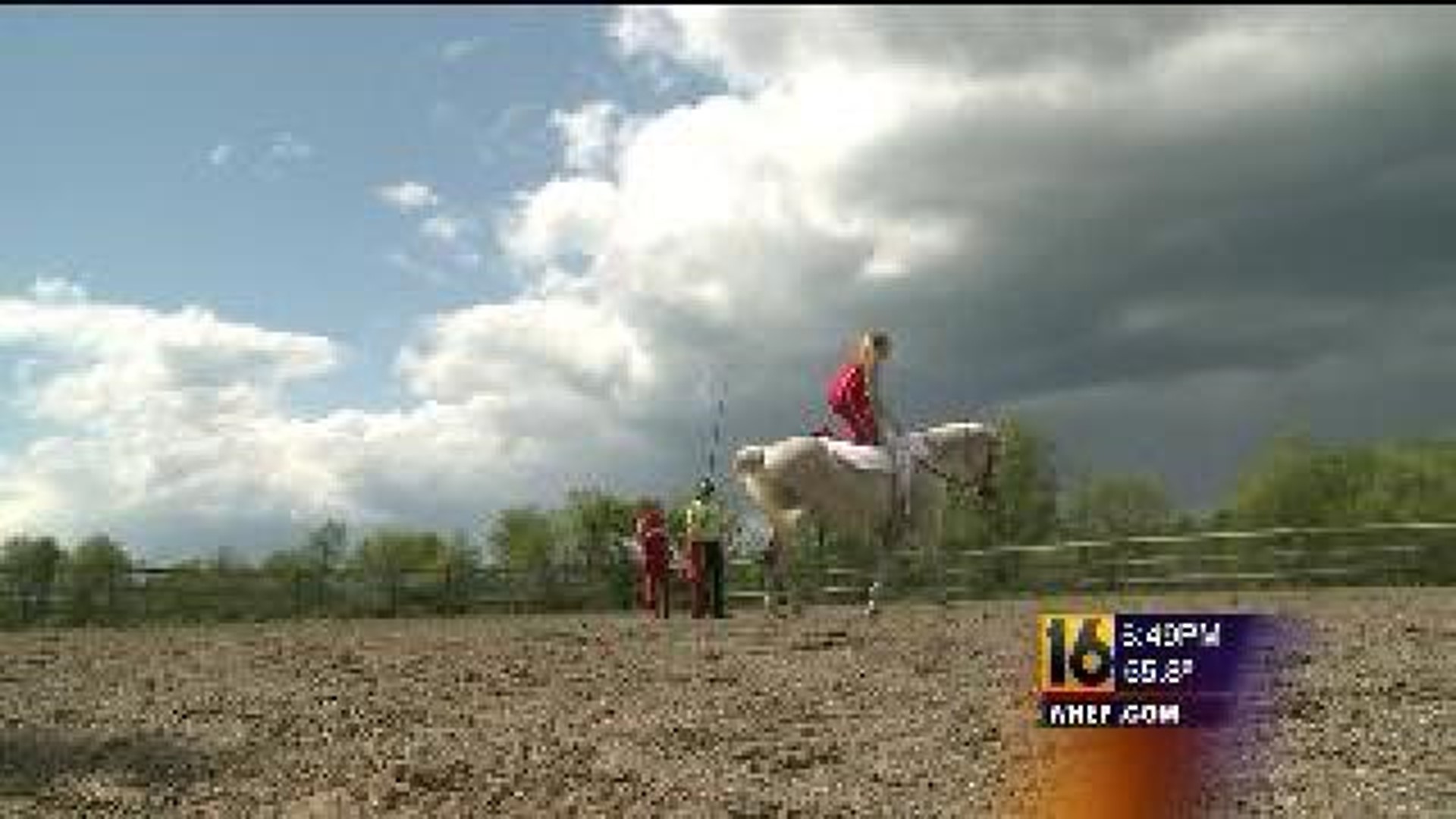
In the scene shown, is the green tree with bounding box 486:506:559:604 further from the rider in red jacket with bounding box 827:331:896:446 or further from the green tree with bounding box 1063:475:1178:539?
the rider in red jacket with bounding box 827:331:896:446

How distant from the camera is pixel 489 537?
3543 inches

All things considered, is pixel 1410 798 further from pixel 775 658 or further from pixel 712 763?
pixel 775 658

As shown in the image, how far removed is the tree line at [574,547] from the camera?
3566cm

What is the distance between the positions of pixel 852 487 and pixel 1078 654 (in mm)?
14687

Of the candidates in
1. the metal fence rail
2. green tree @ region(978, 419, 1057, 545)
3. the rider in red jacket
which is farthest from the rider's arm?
green tree @ region(978, 419, 1057, 545)

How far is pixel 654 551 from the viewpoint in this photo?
28.1 meters

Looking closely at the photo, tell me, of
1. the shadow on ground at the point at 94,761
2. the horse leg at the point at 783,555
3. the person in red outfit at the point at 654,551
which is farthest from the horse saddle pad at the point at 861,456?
the shadow on ground at the point at 94,761

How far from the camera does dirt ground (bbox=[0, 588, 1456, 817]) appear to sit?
994cm

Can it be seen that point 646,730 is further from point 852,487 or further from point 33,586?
point 33,586

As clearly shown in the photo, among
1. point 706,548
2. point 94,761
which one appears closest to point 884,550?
point 706,548

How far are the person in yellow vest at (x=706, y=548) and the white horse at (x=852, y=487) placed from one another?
383 cm

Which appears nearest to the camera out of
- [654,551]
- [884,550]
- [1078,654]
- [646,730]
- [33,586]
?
[1078,654]

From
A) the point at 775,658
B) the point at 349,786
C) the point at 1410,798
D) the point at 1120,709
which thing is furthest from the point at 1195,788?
the point at 775,658

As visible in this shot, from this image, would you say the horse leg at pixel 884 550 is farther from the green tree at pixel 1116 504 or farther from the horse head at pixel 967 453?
the green tree at pixel 1116 504
